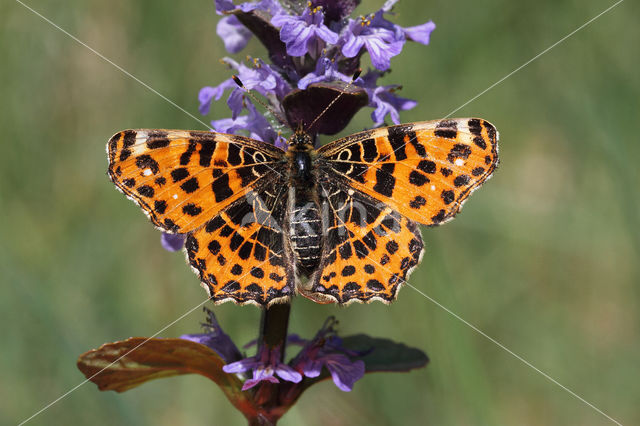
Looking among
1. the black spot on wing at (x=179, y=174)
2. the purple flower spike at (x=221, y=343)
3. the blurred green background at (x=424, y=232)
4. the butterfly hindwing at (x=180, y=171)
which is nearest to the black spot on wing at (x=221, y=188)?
the butterfly hindwing at (x=180, y=171)

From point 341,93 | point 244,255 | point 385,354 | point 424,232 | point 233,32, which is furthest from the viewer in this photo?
point 424,232

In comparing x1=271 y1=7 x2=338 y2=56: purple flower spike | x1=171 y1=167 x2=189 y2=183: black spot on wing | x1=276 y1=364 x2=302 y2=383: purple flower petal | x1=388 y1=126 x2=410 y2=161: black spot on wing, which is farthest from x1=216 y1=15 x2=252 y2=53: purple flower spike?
x1=276 y1=364 x2=302 y2=383: purple flower petal

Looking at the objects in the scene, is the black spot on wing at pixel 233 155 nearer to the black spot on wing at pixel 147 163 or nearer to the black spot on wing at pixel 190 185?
the black spot on wing at pixel 190 185

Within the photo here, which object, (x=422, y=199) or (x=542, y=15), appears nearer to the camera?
(x=422, y=199)

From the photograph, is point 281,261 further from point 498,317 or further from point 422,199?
point 498,317

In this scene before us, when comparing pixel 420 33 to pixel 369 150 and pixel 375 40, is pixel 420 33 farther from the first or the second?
pixel 369 150

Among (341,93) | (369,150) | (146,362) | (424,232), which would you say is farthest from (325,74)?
(424,232)

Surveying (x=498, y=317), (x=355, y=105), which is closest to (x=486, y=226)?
(x=498, y=317)
